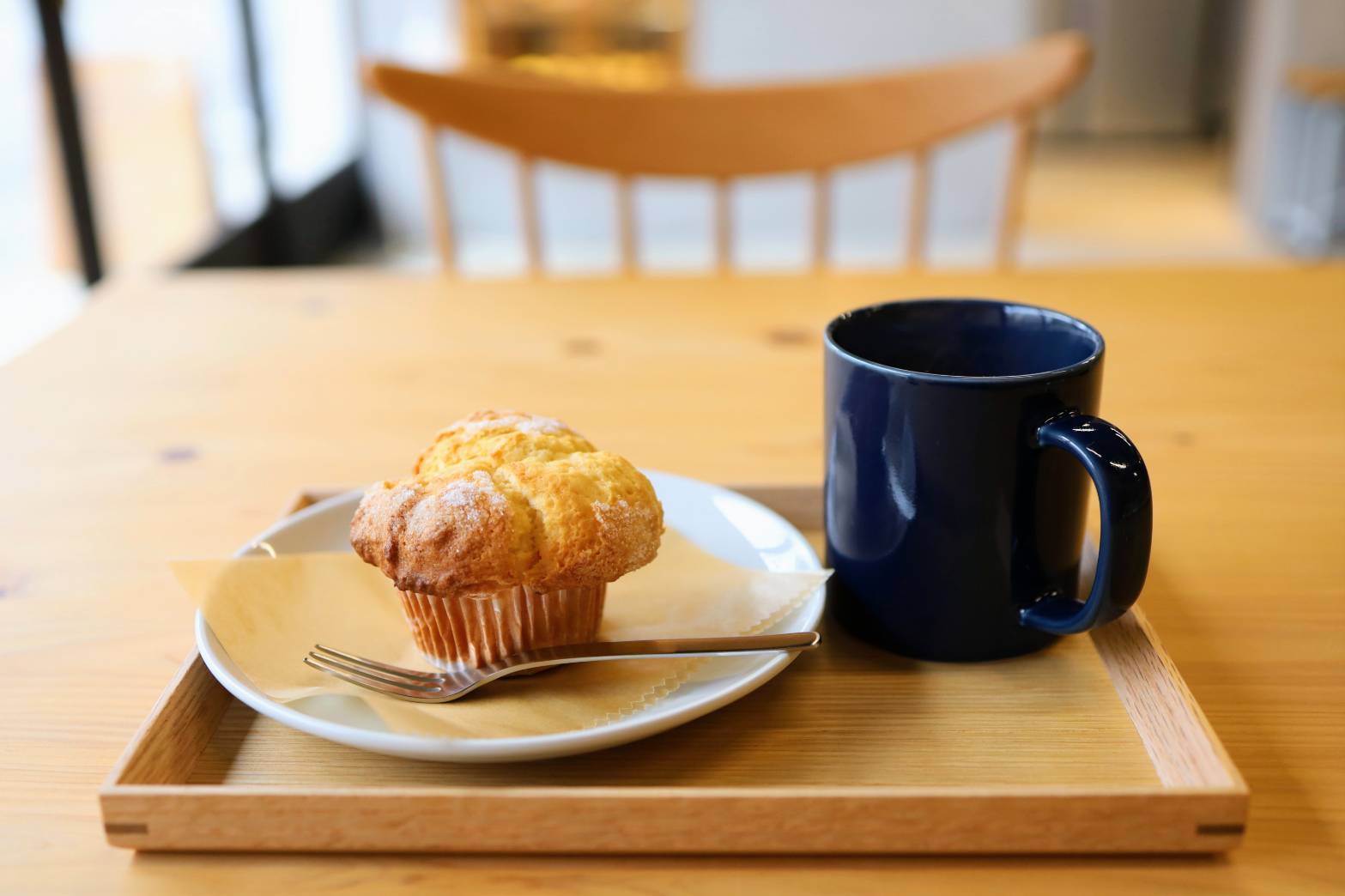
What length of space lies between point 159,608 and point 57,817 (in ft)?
0.53

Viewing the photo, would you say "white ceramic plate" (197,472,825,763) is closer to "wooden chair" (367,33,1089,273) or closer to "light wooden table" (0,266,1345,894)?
"light wooden table" (0,266,1345,894)

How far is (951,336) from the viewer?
1.70 feet

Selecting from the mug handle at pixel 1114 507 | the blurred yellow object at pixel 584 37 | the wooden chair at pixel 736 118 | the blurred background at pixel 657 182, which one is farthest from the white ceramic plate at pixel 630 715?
the blurred yellow object at pixel 584 37

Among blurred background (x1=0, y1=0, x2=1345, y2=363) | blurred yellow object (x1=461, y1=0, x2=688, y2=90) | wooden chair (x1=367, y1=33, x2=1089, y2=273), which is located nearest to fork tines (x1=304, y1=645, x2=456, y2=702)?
wooden chair (x1=367, y1=33, x2=1089, y2=273)

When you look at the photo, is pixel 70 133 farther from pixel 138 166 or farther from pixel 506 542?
pixel 506 542

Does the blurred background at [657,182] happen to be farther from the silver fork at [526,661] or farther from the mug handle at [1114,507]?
the mug handle at [1114,507]

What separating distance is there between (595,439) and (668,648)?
31cm

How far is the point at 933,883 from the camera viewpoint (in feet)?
1.16

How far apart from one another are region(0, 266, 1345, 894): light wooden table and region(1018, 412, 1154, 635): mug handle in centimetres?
8

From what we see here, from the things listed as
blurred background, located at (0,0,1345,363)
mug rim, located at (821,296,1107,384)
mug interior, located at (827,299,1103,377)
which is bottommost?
blurred background, located at (0,0,1345,363)

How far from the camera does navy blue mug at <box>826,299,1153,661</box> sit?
0.40 m

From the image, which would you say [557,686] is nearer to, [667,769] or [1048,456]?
[667,769]

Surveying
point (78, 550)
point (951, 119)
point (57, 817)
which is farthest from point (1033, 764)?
point (951, 119)

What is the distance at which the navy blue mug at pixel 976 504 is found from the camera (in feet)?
1.33
